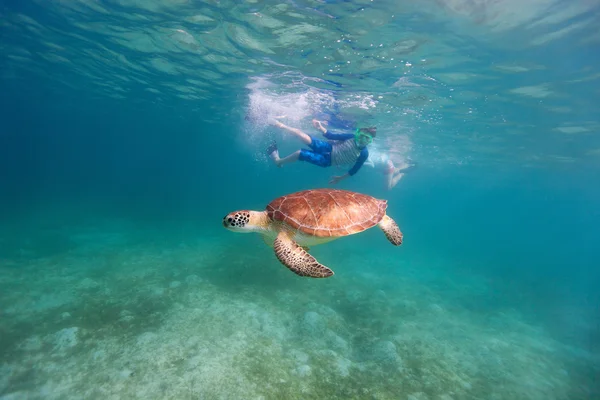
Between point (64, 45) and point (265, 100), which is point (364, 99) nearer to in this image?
point (265, 100)

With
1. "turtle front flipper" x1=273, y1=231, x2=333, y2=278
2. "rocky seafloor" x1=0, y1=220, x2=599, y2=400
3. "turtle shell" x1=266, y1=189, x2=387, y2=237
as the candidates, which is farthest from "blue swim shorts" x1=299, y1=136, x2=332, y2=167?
"turtle front flipper" x1=273, y1=231, x2=333, y2=278

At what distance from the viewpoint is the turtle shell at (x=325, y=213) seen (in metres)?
4.53

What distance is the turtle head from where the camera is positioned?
451 cm

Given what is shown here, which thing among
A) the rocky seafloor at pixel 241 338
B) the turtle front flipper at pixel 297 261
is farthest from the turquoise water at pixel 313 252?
the turtle front flipper at pixel 297 261

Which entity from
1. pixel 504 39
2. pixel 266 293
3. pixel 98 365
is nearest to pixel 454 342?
pixel 266 293

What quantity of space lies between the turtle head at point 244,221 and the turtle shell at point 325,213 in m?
0.23

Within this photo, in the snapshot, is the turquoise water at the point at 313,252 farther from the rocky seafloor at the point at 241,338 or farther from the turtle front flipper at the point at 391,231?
the turtle front flipper at the point at 391,231

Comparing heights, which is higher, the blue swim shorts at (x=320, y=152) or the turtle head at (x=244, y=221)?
the blue swim shorts at (x=320, y=152)

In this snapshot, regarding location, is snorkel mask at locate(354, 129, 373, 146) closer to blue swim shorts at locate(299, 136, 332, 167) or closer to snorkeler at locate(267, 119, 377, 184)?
snorkeler at locate(267, 119, 377, 184)

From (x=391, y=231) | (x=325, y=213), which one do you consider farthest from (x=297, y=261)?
(x=391, y=231)

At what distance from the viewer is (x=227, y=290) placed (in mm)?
9250

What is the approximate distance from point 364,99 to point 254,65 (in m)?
6.61

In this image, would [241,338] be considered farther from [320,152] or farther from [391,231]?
[320,152]

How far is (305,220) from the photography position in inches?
179
